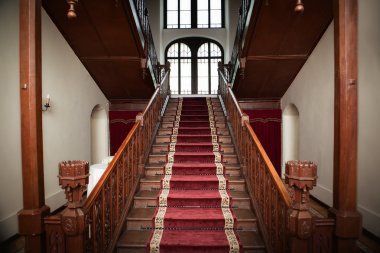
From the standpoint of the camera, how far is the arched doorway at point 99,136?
787 cm

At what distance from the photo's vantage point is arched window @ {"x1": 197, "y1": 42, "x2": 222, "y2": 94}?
10.6 metres

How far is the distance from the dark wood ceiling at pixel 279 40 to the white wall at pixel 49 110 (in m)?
3.64

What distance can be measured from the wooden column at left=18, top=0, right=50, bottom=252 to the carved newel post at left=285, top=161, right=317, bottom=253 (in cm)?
233

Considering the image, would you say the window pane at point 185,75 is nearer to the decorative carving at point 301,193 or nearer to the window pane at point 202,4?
the window pane at point 202,4

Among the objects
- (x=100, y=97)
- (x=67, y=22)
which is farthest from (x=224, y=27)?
(x=67, y=22)

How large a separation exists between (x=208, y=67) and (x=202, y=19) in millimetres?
1858

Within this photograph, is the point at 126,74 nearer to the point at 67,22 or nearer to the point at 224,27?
the point at 67,22

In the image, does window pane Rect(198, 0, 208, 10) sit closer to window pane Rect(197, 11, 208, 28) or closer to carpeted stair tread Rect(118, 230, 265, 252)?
window pane Rect(197, 11, 208, 28)

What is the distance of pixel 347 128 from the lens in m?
2.64

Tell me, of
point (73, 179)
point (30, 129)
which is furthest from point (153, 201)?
point (30, 129)

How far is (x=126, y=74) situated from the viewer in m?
6.81

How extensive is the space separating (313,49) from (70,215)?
5533 mm

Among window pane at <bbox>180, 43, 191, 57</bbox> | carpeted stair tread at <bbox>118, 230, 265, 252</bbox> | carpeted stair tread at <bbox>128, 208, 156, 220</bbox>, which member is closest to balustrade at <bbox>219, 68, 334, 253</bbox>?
carpeted stair tread at <bbox>118, 230, 265, 252</bbox>

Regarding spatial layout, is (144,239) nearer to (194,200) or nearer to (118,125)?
(194,200)
